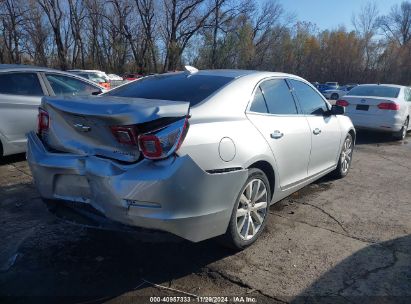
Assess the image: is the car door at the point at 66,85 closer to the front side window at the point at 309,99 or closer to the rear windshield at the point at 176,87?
the rear windshield at the point at 176,87

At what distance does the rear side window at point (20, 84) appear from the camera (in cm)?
623

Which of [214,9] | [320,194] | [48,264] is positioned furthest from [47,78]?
[214,9]

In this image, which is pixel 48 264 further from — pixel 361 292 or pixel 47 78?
pixel 47 78

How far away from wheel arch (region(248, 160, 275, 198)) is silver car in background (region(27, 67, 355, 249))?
12 millimetres

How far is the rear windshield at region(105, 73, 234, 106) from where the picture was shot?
3.60 m

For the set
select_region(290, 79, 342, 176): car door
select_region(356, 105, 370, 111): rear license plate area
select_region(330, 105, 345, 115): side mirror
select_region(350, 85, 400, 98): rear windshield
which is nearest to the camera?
select_region(290, 79, 342, 176): car door

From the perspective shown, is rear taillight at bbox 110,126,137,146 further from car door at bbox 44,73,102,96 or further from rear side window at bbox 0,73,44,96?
rear side window at bbox 0,73,44,96

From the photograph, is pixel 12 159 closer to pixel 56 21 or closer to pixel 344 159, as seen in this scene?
pixel 344 159

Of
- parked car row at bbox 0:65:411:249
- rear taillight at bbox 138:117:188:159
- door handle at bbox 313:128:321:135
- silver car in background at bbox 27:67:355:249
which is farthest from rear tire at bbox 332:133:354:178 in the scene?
rear taillight at bbox 138:117:188:159

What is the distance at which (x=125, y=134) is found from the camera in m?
2.88

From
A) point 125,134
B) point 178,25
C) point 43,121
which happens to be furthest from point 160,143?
point 178,25

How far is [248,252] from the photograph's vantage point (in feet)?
11.7

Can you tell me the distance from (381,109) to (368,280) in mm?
7717

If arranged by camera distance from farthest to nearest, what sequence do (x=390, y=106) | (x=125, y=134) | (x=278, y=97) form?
(x=390, y=106), (x=278, y=97), (x=125, y=134)
